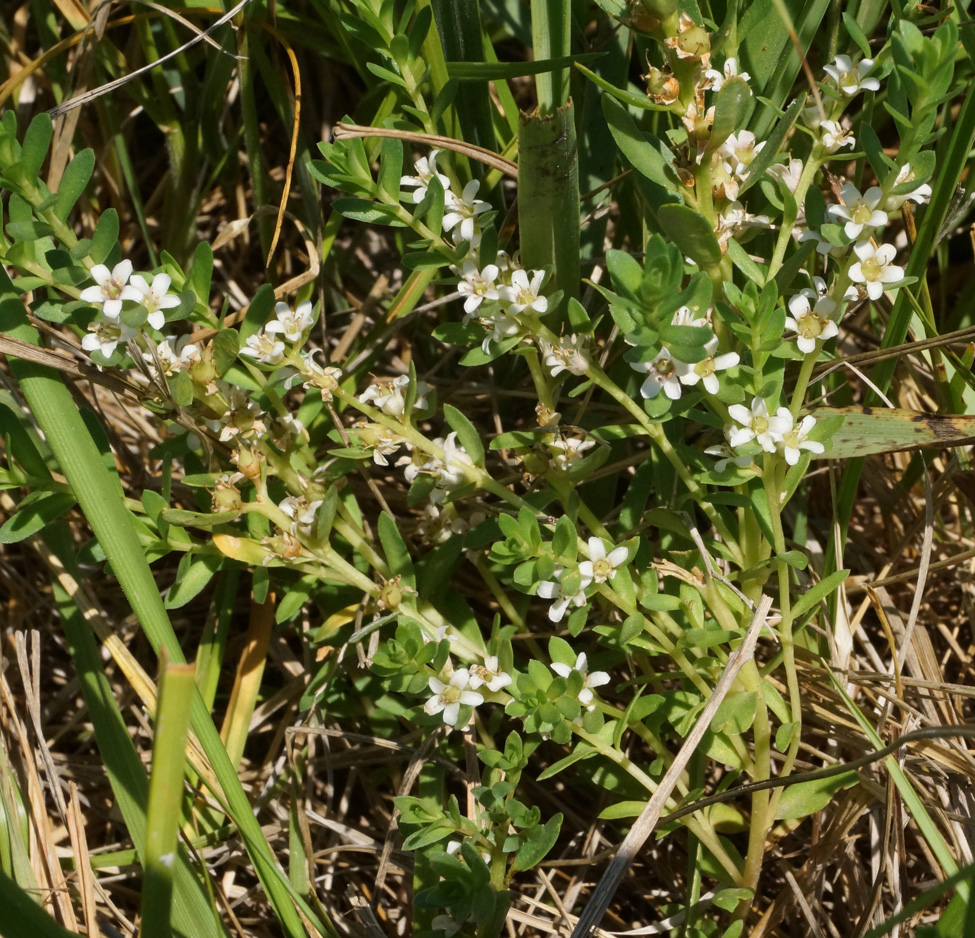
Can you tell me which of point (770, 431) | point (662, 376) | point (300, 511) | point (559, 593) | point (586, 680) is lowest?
point (586, 680)

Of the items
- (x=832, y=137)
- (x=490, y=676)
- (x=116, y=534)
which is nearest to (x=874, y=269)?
(x=832, y=137)

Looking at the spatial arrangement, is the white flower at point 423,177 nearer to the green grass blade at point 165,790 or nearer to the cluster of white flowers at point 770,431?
the cluster of white flowers at point 770,431

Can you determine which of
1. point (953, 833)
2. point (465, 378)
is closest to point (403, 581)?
point (465, 378)

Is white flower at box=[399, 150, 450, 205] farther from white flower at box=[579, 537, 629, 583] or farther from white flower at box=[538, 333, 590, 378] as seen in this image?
white flower at box=[579, 537, 629, 583]

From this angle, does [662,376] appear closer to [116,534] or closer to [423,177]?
[423,177]

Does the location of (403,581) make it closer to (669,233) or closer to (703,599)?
(703,599)

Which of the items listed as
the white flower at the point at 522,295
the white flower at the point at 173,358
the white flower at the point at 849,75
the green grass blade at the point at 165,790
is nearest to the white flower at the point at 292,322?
the white flower at the point at 173,358

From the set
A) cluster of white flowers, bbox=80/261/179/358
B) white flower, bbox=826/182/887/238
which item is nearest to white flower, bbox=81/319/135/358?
cluster of white flowers, bbox=80/261/179/358
